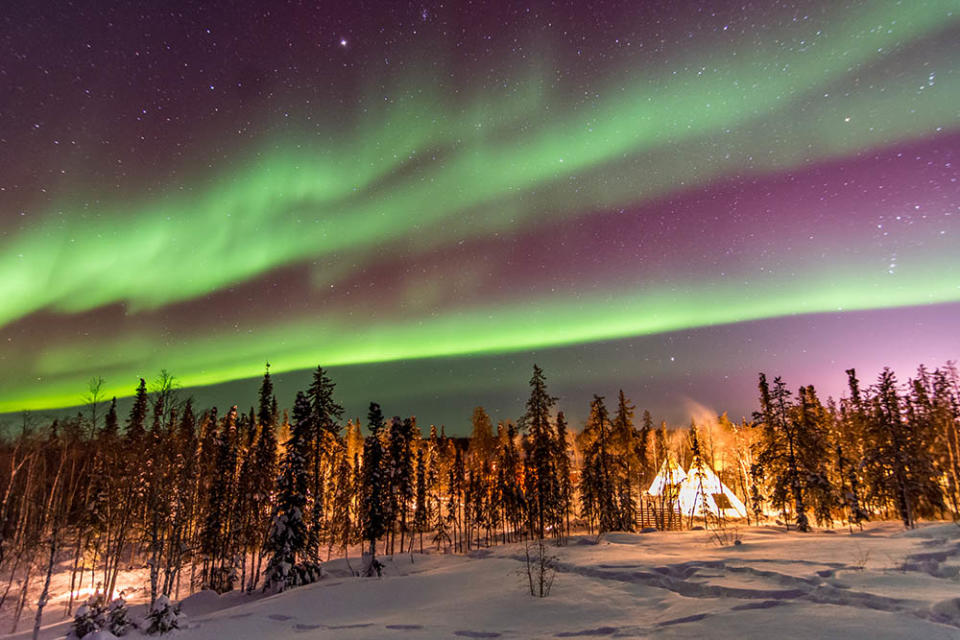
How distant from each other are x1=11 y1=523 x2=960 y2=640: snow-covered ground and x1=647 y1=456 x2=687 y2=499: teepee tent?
94.1 ft

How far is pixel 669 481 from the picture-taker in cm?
5762

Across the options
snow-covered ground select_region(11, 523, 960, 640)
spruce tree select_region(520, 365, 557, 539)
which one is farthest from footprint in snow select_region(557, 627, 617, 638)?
spruce tree select_region(520, 365, 557, 539)

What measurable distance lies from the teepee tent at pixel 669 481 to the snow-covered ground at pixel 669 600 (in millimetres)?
28690

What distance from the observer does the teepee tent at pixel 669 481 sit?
181 feet

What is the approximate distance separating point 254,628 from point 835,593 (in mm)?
19084

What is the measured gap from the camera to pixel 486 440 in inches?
3273

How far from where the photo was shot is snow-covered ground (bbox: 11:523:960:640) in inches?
445

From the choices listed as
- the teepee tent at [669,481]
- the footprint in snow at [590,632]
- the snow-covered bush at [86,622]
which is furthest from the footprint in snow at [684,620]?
the teepee tent at [669,481]

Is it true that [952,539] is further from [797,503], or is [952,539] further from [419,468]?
[419,468]

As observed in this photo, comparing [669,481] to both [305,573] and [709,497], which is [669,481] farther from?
[305,573]

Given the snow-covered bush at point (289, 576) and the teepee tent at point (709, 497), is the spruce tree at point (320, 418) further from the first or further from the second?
the teepee tent at point (709, 497)

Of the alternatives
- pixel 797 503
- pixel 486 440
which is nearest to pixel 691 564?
pixel 797 503

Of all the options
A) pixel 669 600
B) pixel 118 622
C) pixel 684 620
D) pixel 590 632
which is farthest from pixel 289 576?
pixel 684 620

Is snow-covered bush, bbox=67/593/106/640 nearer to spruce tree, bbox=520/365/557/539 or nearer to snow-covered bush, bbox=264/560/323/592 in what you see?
snow-covered bush, bbox=264/560/323/592
